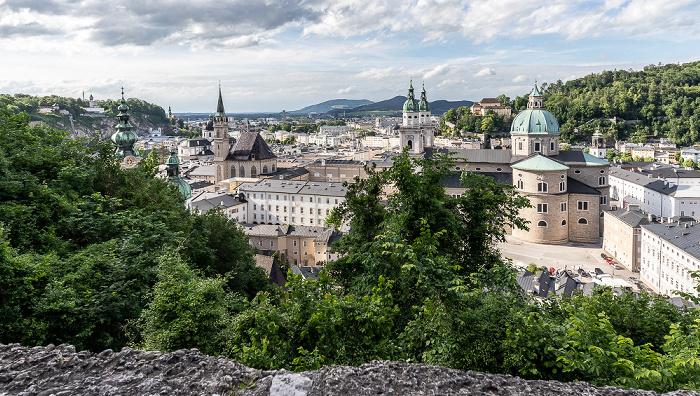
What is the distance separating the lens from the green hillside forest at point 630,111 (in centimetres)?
12625

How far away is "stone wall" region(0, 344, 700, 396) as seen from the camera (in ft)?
17.3

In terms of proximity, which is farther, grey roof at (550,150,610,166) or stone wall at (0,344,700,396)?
grey roof at (550,150,610,166)

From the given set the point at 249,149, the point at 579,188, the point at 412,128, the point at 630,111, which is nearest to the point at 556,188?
the point at 579,188

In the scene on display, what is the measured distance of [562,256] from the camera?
46625mm

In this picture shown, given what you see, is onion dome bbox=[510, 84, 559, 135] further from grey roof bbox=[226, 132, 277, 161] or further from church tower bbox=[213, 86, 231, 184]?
church tower bbox=[213, 86, 231, 184]

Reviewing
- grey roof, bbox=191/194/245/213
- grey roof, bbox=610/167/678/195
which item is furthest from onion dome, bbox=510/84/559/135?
grey roof, bbox=191/194/245/213

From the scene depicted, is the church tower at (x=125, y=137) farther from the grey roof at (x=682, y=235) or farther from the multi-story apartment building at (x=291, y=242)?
the grey roof at (x=682, y=235)

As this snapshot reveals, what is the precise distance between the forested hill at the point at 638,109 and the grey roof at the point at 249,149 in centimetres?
8632

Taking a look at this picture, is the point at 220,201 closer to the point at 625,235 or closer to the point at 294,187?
the point at 294,187

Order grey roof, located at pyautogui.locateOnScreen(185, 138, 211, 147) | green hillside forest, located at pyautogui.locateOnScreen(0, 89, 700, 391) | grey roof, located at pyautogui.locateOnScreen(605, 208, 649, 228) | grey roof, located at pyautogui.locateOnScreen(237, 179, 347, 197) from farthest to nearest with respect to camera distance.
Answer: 1. grey roof, located at pyautogui.locateOnScreen(185, 138, 211, 147)
2. grey roof, located at pyautogui.locateOnScreen(237, 179, 347, 197)
3. grey roof, located at pyautogui.locateOnScreen(605, 208, 649, 228)
4. green hillside forest, located at pyautogui.locateOnScreen(0, 89, 700, 391)

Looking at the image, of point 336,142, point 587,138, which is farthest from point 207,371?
point 336,142

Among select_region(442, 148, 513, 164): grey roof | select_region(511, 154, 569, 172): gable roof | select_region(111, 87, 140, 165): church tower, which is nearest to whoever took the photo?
select_region(111, 87, 140, 165): church tower

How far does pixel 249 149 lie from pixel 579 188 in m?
42.9

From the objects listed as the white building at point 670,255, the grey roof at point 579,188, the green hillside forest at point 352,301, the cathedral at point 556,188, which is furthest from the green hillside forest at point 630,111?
the green hillside forest at point 352,301
